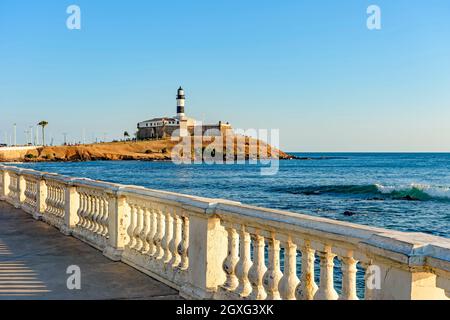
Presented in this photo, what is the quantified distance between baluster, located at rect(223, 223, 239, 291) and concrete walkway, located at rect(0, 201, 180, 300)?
33.4 inches

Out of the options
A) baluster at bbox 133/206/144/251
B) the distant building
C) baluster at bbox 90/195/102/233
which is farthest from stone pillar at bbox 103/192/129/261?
the distant building

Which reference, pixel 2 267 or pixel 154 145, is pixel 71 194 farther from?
pixel 154 145

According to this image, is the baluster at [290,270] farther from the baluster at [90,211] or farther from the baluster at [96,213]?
the baluster at [90,211]

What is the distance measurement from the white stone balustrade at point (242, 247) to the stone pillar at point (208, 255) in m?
0.01

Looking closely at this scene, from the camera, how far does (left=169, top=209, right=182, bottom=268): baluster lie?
5.91 meters

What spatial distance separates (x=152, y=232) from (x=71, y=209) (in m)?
3.37

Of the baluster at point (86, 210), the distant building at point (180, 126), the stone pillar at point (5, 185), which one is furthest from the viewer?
the distant building at point (180, 126)

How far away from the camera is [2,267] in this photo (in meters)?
6.62

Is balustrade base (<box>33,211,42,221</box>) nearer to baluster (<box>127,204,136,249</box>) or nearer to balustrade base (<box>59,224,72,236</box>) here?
balustrade base (<box>59,224,72,236</box>)

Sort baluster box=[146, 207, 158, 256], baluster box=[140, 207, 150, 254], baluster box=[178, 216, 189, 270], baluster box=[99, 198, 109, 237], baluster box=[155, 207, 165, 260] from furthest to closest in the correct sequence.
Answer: baluster box=[99, 198, 109, 237]
baluster box=[140, 207, 150, 254]
baluster box=[146, 207, 158, 256]
baluster box=[155, 207, 165, 260]
baluster box=[178, 216, 189, 270]

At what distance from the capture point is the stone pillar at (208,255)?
16.7 feet

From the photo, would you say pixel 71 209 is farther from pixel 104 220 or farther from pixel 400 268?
pixel 400 268

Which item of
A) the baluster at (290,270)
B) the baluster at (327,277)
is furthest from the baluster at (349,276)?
the baluster at (290,270)
